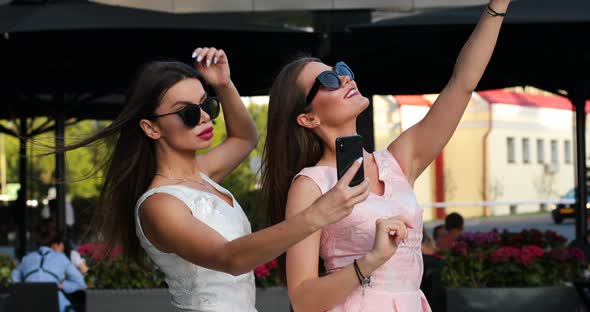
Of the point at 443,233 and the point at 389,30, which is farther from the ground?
the point at 389,30

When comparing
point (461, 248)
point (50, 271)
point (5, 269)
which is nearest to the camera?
point (461, 248)

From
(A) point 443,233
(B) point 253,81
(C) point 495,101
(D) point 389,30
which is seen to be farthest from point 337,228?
(C) point 495,101

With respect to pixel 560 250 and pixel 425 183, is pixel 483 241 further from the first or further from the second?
pixel 425 183

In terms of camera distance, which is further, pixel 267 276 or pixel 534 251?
pixel 267 276

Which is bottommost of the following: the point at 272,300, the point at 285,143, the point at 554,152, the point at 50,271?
the point at 272,300

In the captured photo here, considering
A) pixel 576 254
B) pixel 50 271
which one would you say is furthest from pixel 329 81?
pixel 50 271

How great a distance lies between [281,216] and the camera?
9.29ft

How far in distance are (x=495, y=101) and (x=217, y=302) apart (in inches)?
526

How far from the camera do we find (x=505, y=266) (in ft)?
22.5

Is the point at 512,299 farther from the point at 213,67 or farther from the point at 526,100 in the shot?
the point at 526,100

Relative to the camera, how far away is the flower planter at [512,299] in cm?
669

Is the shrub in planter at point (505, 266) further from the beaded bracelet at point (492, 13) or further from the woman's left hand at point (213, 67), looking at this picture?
the beaded bracelet at point (492, 13)

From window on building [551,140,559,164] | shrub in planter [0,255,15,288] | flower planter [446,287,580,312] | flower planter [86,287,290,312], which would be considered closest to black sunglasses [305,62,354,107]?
flower planter [446,287,580,312]

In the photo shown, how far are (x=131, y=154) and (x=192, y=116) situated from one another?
24 cm
